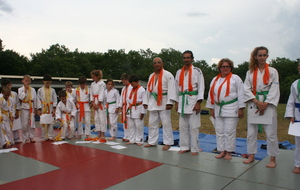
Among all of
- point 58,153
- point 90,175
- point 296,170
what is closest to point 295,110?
point 296,170

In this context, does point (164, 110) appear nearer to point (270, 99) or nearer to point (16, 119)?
point (270, 99)

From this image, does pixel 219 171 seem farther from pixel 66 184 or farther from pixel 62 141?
pixel 62 141

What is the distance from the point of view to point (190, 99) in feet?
16.1

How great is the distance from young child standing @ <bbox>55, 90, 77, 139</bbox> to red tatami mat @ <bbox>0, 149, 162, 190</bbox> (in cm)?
286

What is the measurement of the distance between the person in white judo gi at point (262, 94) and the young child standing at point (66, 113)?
201 inches

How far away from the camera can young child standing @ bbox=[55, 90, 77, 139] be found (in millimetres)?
7215

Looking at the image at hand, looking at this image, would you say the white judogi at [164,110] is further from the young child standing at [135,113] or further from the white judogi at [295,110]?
the white judogi at [295,110]

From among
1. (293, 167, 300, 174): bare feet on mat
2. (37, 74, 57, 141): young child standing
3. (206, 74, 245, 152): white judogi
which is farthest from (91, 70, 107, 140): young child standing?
(293, 167, 300, 174): bare feet on mat

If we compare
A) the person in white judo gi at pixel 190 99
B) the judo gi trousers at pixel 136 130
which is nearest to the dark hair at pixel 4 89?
the judo gi trousers at pixel 136 130

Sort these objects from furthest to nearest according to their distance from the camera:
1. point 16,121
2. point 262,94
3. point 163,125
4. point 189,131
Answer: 1. point 16,121
2. point 163,125
3. point 189,131
4. point 262,94

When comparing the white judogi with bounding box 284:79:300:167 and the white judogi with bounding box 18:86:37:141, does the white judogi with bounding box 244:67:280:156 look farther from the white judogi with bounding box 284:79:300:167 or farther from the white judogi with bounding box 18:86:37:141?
the white judogi with bounding box 18:86:37:141

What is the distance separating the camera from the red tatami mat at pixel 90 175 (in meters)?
3.41

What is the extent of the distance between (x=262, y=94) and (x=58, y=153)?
443cm

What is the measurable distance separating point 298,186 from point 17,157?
205 inches
